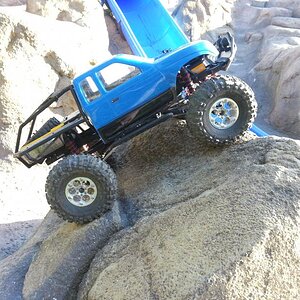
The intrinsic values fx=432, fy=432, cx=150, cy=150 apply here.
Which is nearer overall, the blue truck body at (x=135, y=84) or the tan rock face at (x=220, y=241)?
the tan rock face at (x=220, y=241)

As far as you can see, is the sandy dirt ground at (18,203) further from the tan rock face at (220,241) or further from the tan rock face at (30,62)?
the tan rock face at (220,241)

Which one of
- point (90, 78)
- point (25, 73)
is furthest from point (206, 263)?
point (25, 73)

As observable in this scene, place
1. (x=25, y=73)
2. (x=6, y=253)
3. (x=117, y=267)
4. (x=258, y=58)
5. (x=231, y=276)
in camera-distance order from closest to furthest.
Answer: (x=231, y=276)
(x=117, y=267)
(x=6, y=253)
(x=25, y=73)
(x=258, y=58)

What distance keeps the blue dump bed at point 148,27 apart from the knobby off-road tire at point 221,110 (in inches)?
183

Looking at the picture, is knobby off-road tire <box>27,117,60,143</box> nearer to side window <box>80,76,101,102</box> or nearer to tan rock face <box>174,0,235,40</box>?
side window <box>80,76,101,102</box>

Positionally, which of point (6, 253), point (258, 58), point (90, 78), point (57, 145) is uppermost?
point (90, 78)

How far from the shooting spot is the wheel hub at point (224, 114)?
4.53 m

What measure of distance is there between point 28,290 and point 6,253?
2.25 m

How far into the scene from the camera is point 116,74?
4.79 metres

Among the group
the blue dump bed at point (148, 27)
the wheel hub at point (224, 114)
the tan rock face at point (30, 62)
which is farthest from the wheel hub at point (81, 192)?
the blue dump bed at point (148, 27)

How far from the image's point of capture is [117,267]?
379 cm

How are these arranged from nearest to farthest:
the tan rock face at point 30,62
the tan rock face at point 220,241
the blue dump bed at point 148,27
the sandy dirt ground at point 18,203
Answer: the tan rock face at point 220,241, the sandy dirt ground at point 18,203, the tan rock face at point 30,62, the blue dump bed at point 148,27

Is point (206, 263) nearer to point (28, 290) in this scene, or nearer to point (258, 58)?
point (28, 290)

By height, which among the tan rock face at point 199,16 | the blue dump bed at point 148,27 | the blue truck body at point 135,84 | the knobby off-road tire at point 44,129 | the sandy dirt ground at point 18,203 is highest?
the blue truck body at point 135,84
